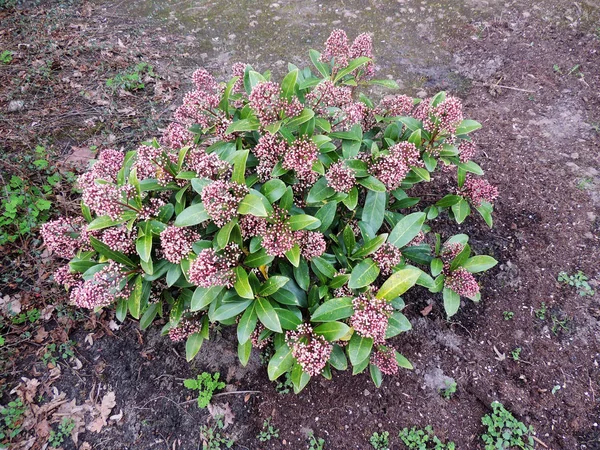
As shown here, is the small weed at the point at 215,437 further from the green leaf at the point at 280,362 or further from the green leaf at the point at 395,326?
the green leaf at the point at 395,326

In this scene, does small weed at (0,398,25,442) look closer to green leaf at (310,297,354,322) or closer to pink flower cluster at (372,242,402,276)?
green leaf at (310,297,354,322)

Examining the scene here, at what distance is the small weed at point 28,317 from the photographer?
10.7 feet

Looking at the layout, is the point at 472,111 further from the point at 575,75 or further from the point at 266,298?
the point at 266,298

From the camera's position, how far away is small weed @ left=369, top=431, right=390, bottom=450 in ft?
8.95

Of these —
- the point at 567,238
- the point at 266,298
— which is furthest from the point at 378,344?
the point at 567,238

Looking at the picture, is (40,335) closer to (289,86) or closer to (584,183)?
(289,86)

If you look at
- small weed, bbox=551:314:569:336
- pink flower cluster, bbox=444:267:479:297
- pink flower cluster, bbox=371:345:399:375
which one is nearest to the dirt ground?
small weed, bbox=551:314:569:336

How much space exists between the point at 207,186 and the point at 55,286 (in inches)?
94.6

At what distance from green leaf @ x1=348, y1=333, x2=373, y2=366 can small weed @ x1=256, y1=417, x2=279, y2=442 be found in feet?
3.43

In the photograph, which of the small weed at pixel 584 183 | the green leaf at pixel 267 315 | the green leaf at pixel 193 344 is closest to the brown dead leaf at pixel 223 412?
the green leaf at pixel 193 344

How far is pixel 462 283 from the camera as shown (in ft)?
8.38

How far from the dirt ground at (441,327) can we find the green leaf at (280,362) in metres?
0.79

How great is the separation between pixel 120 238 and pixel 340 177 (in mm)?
1292

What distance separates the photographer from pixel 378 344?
7.79 ft
